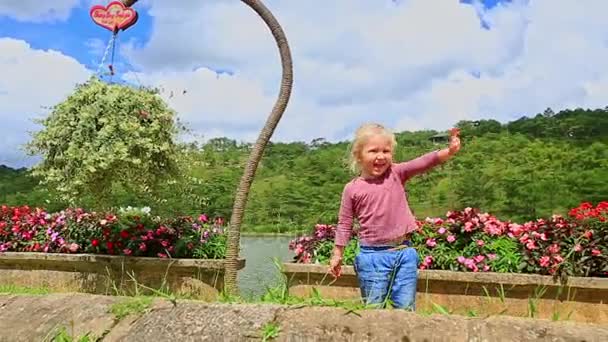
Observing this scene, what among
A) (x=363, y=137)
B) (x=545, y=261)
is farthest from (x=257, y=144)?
(x=545, y=261)

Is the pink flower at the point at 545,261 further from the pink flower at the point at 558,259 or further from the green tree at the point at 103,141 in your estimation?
the green tree at the point at 103,141

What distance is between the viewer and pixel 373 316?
177 cm

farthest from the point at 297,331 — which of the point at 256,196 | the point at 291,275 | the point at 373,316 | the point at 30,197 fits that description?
the point at 256,196

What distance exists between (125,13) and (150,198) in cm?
156

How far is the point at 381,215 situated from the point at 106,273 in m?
3.19

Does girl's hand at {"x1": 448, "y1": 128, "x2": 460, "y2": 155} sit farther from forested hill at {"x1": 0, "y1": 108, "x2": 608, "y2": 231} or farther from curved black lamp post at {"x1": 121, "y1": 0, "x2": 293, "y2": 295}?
forested hill at {"x1": 0, "y1": 108, "x2": 608, "y2": 231}

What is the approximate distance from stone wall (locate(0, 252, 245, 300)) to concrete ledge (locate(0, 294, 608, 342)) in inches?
113

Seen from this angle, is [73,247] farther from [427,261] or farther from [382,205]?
[382,205]

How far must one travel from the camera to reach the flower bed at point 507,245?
176 inches

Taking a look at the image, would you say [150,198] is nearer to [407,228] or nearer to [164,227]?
[164,227]

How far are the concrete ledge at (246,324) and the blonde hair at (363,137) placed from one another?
1.34 m

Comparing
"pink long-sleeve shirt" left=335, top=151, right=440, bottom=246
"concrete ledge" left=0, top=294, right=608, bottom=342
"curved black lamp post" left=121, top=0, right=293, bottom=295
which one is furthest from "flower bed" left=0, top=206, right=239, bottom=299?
"concrete ledge" left=0, top=294, right=608, bottom=342

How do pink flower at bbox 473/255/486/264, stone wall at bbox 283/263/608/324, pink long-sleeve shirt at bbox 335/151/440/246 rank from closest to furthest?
1. pink long-sleeve shirt at bbox 335/151/440/246
2. stone wall at bbox 283/263/608/324
3. pink flower at bbox 473/255/486/264

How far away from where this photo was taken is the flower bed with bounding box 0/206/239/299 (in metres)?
5.11
